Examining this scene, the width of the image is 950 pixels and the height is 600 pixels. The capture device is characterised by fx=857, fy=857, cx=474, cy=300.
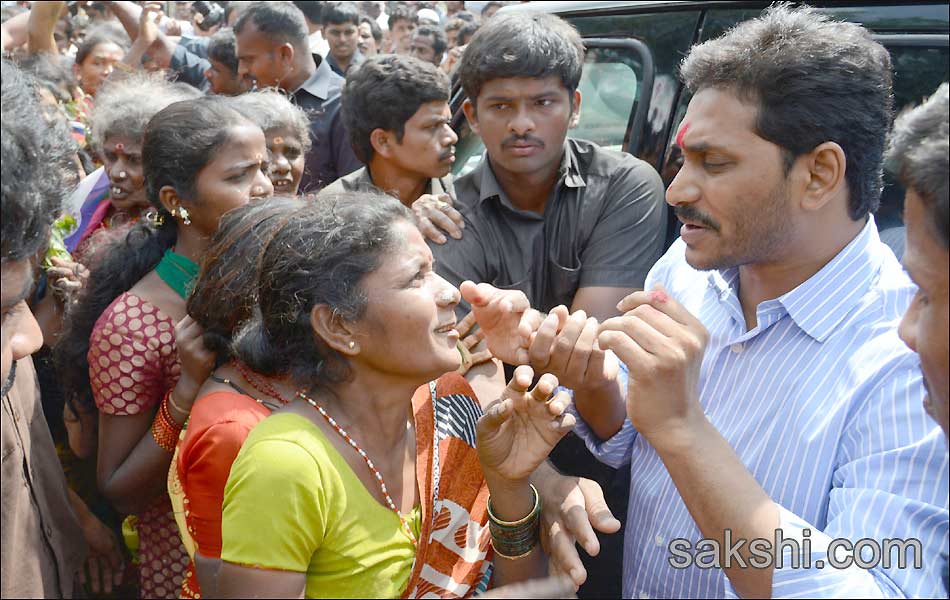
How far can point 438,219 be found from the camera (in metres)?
2.84

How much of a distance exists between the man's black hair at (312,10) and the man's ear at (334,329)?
18.0ft

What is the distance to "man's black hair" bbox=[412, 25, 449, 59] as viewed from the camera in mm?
7801

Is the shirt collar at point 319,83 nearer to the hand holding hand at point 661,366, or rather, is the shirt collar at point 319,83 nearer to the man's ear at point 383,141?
the man's ear at point 383,141

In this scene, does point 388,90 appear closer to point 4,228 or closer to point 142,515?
point 142,515

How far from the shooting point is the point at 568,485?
2.04 m

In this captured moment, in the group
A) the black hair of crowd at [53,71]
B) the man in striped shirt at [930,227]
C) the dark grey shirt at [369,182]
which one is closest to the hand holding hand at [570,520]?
the man in striped shirt at [930,227]

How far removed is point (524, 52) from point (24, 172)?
6.28 feet

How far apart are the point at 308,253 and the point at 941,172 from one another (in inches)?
47.2

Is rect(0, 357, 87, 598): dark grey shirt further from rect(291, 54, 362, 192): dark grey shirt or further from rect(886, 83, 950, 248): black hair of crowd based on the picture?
rect(291, 54, 362, 192): dark grey shirt

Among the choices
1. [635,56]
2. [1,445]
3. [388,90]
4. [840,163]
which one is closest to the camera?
[1,445]

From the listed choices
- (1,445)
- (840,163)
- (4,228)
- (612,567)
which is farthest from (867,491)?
(1,445)

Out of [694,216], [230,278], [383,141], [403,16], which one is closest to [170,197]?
[230,278]

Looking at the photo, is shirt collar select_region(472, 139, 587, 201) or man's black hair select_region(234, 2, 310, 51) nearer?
shirt collar select_region(472, 139, 587, 201)

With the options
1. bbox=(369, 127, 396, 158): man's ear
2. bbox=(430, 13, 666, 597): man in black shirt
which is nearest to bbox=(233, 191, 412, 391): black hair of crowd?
bbox=(430, 13, 666, 597): man in black shirt
